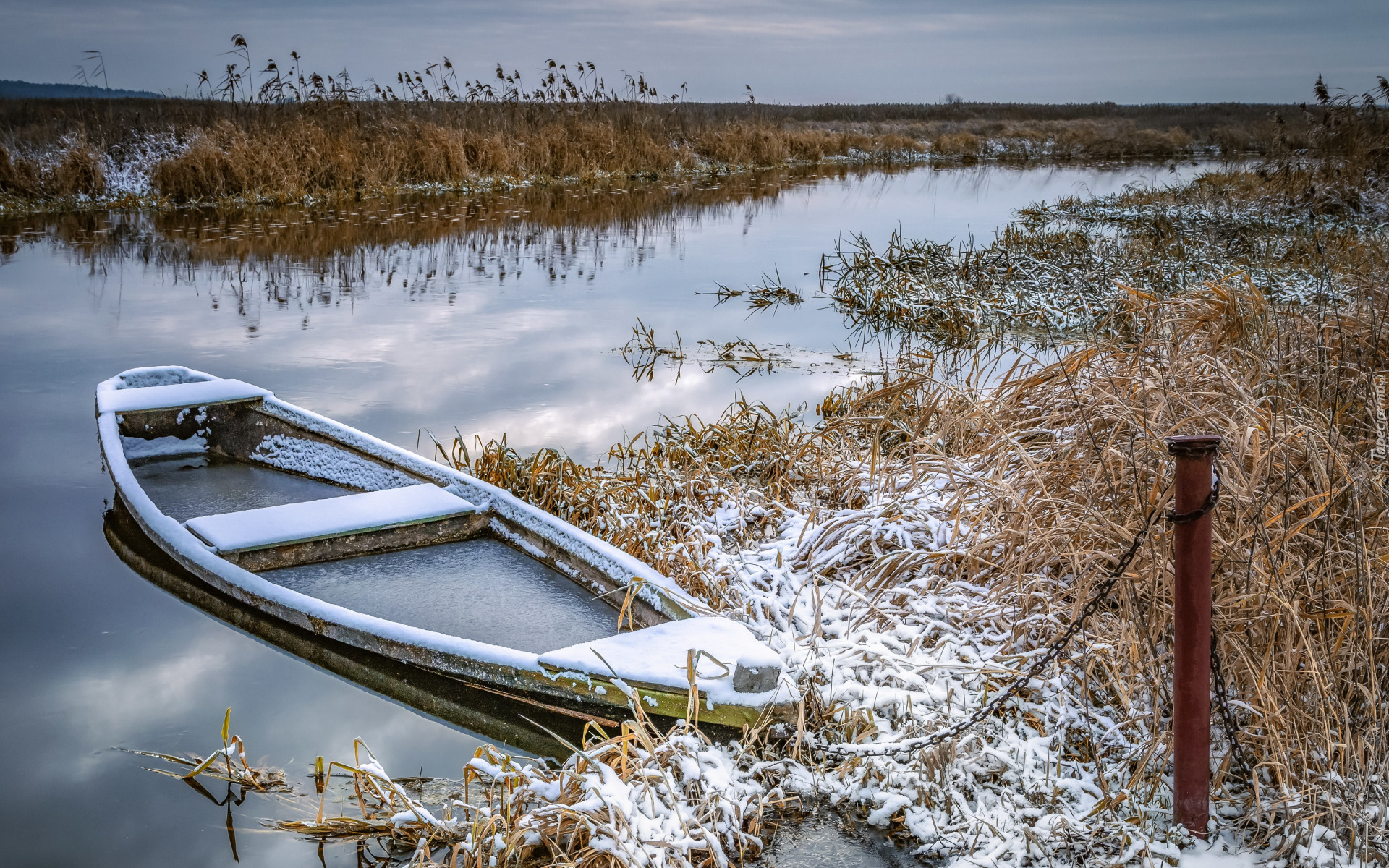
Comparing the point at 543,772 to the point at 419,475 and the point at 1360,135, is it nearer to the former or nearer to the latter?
the point at 419,475

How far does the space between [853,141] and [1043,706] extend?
33.0m

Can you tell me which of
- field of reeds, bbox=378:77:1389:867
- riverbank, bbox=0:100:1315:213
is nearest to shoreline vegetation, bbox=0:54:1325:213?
riverbank, bbox=0:100:1315:213

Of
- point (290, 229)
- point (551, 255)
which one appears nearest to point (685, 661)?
point (551, 255)

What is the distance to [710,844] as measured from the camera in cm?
258

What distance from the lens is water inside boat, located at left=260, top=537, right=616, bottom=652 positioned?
3773 millimetres

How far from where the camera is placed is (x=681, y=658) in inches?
119

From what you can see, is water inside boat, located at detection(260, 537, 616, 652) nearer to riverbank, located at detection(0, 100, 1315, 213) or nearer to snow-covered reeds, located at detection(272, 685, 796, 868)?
snow-covered reeds, located at detection(272, 685, 796, 868)

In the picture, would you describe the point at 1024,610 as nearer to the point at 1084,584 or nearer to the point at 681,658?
the point at 1084,584

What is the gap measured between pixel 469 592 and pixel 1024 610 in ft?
6.95

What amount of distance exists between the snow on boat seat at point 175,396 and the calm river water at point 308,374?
519mm

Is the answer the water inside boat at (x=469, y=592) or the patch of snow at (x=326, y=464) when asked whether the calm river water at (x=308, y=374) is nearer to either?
the water inside boat at (x=469, y=592)

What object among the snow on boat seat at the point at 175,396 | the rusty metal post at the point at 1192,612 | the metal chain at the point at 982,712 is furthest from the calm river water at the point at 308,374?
the rusty metal post at the point at 1192,612

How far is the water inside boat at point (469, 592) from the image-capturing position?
12.4 ft

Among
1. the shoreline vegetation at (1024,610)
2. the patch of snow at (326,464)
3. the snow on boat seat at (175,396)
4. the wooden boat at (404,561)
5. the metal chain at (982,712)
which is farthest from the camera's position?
the snow on boat seat at (175,396)
